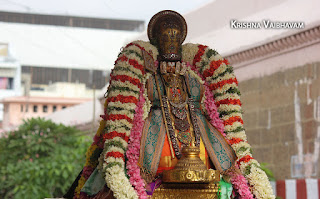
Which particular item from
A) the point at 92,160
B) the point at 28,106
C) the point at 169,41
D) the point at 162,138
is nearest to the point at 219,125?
the point at 162,138

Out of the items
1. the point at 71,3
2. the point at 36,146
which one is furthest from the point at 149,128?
the point at 71,3

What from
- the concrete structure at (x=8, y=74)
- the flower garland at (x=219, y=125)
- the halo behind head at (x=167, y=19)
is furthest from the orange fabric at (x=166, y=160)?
the concrete structure at (x=8, y=74)

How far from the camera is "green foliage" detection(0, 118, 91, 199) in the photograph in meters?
11.9

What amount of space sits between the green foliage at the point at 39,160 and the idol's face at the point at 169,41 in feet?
20.7

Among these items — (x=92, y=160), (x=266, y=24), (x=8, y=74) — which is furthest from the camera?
(x=8, y=74)

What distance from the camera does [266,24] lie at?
11023mm

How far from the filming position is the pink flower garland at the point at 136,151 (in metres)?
5.19

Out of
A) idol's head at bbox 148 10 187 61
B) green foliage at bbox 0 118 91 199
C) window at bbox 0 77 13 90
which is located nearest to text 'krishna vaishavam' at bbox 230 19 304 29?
green foliage at bbox 0 118 91 199

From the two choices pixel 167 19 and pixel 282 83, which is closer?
pixel 167 19

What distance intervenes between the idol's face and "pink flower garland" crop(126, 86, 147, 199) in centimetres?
41

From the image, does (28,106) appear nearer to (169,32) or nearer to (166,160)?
(169,32)

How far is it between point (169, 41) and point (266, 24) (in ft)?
18.3

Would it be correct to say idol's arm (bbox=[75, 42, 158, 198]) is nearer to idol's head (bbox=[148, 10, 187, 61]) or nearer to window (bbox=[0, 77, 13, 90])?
idol's head (bbox=[148, 10, 187, 61])

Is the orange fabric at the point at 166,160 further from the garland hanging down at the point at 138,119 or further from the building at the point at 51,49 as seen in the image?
the building at the point at 51,49
